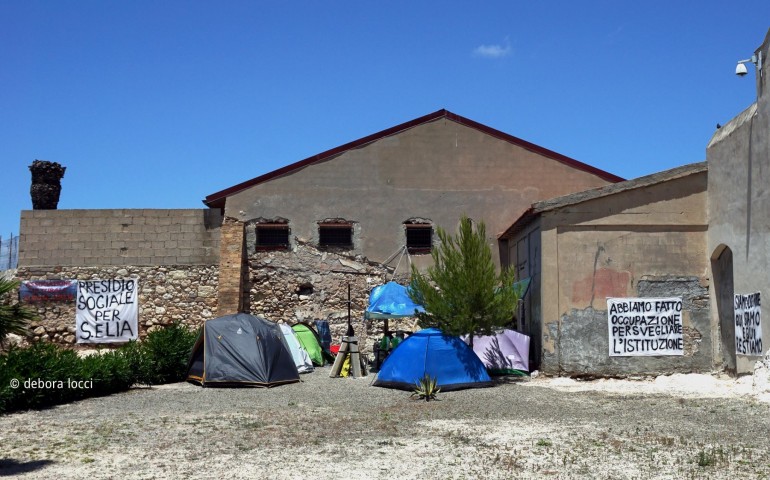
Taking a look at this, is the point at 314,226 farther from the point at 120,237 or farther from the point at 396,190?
the point at 120,237

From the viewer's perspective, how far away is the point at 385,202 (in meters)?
24.9

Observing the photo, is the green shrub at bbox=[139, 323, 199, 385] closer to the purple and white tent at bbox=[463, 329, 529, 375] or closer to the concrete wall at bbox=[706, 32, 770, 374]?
the purple and white tent at bbox=[463, 329, 529, 375]

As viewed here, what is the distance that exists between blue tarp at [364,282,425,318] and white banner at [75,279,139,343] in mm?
8153

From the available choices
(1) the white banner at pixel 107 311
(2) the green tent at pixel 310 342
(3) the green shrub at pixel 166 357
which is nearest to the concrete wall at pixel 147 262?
(1) the white banner at pixel 107 311

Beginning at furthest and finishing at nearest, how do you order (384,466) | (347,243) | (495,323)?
(347,243) < (495,323) < (384,466)

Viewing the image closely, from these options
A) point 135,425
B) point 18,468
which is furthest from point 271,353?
point 18,468

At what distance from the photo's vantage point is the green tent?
2278 cm

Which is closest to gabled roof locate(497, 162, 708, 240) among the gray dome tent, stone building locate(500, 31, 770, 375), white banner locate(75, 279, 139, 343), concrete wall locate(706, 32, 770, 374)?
stone building locate(500, 31, 770, 375)

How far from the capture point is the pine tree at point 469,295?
17.2m

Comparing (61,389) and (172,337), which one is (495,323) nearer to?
(172,337)

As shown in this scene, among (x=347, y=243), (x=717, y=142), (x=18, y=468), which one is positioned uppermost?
(x=717, y=142)

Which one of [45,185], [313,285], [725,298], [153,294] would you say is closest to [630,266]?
[725,298]

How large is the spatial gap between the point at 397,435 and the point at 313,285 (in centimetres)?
1436

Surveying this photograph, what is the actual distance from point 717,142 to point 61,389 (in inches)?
557
